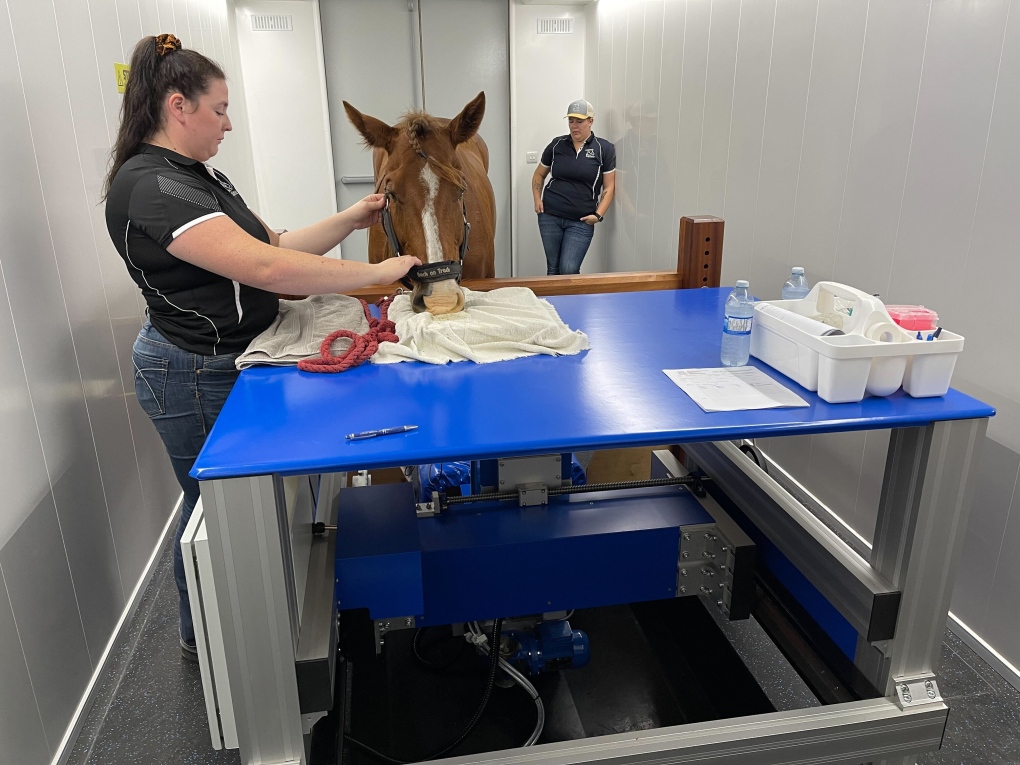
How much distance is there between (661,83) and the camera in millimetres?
4254

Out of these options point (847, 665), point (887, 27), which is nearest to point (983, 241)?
point (887, 27)

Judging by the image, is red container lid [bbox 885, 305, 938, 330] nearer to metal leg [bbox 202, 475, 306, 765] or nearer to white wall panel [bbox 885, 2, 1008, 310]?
white wall panel [bbox 885, 2, 1008, 310]

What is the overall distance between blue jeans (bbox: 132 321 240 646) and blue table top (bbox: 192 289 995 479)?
6.9 inches

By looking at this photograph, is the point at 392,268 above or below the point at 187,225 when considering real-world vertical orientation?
below

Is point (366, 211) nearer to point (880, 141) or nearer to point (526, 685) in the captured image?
point (526, 685)

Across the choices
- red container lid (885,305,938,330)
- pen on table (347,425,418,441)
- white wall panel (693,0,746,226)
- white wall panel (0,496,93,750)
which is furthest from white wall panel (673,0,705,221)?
white wall panel (0,496,93,750)

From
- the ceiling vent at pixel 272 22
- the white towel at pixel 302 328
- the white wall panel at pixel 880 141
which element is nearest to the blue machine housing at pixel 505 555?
the white towel at pixel 302 328

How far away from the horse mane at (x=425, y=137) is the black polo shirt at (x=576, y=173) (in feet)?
10.2

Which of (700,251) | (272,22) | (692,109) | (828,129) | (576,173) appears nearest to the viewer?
(700,251)

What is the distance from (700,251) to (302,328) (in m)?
1.45

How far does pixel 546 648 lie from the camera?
1.93 m

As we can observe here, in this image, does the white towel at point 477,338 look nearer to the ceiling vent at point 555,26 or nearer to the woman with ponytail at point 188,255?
the woman with ponytail at point 188,255

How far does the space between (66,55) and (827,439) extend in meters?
2.87

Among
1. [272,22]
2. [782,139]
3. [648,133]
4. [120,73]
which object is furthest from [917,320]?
[272,22]
